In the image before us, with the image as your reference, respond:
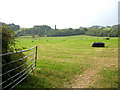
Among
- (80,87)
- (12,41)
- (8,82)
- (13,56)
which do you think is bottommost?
(80,87)

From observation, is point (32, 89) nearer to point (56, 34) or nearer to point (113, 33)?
point (113, 33)

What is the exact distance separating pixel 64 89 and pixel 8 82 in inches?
81.2

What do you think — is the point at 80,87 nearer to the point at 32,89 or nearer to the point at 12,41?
the point at 32,89

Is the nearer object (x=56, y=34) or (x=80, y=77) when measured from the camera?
(x=80, y=77)

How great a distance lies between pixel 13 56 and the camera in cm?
572

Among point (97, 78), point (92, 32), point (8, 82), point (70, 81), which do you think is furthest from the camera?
point (92, 32)

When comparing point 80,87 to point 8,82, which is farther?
point 80,87

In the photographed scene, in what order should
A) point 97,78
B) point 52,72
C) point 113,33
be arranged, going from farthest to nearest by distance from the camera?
point 113,33
point 52,72
point 97,78

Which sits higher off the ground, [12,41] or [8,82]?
[12,41]

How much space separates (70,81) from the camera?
21.6 feet

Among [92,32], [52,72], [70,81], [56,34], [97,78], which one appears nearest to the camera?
[70,81]

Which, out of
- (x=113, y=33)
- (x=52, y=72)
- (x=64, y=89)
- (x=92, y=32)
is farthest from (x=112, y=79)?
(x=92, y=32)

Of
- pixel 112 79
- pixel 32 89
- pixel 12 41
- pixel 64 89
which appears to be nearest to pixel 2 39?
pixel 12 41

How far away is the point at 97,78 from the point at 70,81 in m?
1.39
